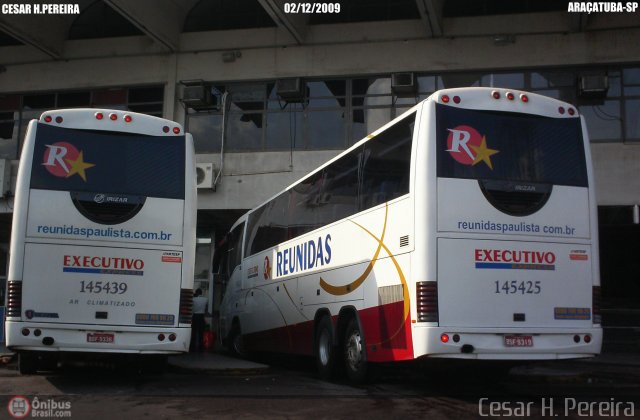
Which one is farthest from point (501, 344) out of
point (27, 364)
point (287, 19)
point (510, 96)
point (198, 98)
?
point (198, 98)

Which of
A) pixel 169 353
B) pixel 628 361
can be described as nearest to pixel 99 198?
pixel 169 353

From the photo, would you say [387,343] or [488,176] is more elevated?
[488,176]

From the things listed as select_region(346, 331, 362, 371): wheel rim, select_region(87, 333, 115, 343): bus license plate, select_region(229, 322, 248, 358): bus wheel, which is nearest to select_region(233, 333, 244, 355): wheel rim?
select_region(229, 322, 248, 358): bus wheel

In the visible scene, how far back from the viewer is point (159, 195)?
10.8 metres

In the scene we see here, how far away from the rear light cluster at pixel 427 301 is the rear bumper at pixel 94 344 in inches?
152

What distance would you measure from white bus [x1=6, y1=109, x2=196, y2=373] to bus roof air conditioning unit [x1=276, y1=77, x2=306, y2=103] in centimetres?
986

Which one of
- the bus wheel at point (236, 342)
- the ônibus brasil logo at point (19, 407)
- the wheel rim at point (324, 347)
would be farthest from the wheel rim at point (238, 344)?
the ônibus brasil logo at point (19, 407)

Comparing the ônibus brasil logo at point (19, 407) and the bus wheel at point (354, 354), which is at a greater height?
the bus wheel at point (354, 354)

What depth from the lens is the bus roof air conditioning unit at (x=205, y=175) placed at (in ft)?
67.4

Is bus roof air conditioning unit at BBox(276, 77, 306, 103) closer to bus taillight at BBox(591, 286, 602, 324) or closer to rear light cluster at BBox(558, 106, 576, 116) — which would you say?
rear light cluster at BBox(558, 106, 576, 116)

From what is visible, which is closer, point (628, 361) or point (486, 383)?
point (486, 383)

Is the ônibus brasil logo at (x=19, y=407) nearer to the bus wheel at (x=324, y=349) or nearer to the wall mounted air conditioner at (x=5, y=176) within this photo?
the bus wheel at (x=324, y=349)

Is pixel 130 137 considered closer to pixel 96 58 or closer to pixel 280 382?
pixel 280 382

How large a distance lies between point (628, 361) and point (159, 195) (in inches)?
456
